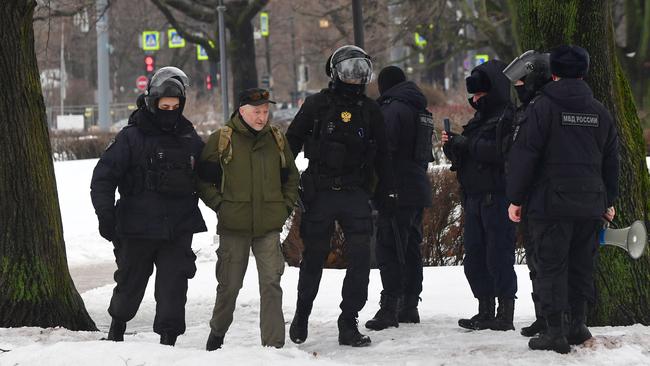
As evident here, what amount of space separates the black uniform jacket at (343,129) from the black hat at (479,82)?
2.07 feet

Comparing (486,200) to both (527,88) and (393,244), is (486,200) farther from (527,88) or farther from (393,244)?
(527,88)

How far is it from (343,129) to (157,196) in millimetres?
1213

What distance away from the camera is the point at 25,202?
7613mm

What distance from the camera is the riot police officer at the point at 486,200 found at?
723cm

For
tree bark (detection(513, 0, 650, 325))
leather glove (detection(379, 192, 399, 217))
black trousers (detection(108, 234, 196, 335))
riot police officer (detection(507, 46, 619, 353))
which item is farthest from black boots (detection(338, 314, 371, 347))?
tree bark (detection(513, 0, 650, 325))

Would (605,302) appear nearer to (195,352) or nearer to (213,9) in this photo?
(195,352)

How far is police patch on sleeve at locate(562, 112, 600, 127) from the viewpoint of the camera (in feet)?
20.3

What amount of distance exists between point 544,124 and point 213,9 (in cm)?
2340

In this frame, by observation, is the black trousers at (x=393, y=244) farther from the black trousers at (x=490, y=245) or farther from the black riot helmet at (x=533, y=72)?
the black riot helmet at (x=533, y=72)

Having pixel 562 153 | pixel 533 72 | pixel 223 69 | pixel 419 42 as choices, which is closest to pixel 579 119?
pixel 562 153

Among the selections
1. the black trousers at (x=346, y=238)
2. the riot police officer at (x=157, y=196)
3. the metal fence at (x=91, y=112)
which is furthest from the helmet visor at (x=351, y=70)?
the metal fence at (x=91, y=112)

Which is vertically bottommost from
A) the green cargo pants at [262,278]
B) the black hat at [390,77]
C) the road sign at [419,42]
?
the green cargo pants at [262,278]

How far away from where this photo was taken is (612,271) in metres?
7.33

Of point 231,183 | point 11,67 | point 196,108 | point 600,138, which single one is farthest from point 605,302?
point 196,108
